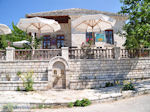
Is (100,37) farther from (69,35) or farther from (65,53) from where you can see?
(65,53)

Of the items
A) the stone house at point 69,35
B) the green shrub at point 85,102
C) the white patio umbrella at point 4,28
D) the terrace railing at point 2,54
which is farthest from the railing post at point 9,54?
the stone house at point 69,35

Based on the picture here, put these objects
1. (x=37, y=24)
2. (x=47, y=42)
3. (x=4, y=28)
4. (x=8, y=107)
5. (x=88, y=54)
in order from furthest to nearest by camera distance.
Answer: (x=47, y=42) < (x=37, y=24) < (x=4, y=28) < (x=88, y=54) < (x=8, y=107)

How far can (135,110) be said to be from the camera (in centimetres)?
452

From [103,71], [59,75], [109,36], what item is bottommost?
[59,75]

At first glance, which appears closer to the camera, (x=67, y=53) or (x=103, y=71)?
(x=67, y=53)

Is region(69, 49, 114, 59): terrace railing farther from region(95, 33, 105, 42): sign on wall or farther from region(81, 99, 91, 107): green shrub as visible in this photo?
region(95, 33, 105, 42): sign on wall

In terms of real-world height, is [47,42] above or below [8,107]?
above

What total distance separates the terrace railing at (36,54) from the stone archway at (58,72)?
83 centimetres

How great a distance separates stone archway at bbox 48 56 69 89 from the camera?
301 inches

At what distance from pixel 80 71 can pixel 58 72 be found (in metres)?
1.54

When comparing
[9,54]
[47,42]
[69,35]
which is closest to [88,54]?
[9,54]

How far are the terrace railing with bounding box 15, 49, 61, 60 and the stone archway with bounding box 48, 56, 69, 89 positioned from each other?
0.83 m

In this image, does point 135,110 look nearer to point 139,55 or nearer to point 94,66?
point 94,66

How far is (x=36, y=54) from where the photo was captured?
27.5ft
